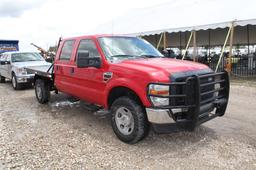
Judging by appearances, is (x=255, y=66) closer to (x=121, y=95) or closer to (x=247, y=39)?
(x=247, y=39)

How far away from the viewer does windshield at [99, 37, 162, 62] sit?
15.8ft

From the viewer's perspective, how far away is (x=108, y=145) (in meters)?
4.31

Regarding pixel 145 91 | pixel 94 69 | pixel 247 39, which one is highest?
pixel 247 39

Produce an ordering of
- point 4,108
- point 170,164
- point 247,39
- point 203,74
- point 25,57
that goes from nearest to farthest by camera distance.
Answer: point 170,164, point 203,74, point 4,108, point 25,57, point 247,39

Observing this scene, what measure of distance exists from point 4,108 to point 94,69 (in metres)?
3.97

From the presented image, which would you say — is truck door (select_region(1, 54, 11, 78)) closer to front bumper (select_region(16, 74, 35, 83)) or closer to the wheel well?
front bumper (select_region(16, 74, 35, 83))

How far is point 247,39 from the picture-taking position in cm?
1897

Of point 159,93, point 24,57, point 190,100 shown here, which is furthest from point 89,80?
point 24,57

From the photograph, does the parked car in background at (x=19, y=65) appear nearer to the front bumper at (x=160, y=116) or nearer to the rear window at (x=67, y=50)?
the rear window at (x=67, y=50)

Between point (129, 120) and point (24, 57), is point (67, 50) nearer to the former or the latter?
point (129, 120)

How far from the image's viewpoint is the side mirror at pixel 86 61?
4449mm

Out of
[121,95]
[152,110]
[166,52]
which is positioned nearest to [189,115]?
[152,110]

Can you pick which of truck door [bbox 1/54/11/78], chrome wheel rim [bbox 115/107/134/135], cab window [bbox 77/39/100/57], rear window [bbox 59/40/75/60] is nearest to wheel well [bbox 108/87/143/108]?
chrome wheel rim [bbox 115/107/134/135]

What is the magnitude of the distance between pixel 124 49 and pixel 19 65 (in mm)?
7039
